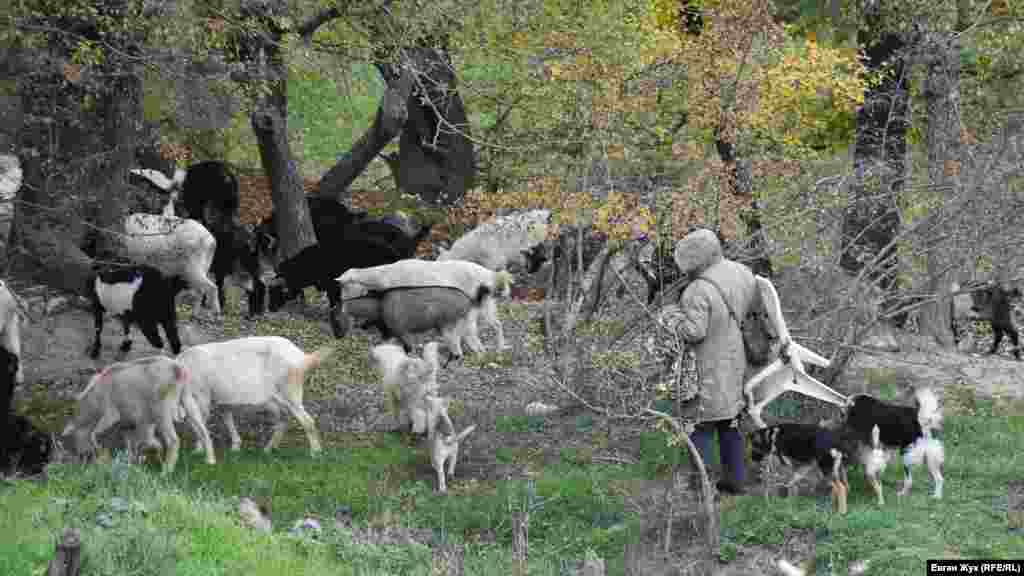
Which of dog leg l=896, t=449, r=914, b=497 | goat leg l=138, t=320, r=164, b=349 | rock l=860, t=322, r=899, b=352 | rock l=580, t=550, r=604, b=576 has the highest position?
goat leg l=138, t=320, r=164, b=349

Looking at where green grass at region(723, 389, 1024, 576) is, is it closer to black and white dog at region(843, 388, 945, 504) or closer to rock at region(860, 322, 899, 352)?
black and white dog at region(843, 388, 945, 504)

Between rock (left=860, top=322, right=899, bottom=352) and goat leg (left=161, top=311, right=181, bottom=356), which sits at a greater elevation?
goat leg (left=161, top=311, right=181, bottom=356)

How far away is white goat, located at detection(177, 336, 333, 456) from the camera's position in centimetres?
1112

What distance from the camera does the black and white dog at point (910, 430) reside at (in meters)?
9.77

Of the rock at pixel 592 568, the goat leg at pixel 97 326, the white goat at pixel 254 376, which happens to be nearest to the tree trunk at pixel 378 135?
the goat leg at pixel 97 326

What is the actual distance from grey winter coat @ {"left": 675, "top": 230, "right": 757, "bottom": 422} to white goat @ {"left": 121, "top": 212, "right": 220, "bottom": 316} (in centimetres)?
729

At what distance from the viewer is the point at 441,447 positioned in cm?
1068

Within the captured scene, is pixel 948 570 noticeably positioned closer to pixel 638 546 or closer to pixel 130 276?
pixel 638 546

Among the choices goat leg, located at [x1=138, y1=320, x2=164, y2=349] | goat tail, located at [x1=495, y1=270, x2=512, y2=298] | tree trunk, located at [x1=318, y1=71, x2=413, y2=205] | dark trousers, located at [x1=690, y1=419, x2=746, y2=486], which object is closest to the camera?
dark trousers, located at [x1=690, y1=419, x2=746, y2=486]

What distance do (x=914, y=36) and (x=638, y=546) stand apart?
9.37 meters

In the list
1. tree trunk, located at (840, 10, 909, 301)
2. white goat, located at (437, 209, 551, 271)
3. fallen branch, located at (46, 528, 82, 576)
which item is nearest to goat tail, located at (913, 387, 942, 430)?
tree trunk, located at (840, 10, 909, 301)

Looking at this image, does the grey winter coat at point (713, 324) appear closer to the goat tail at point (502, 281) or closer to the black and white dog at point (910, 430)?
the black and white dog at point (910, 430)

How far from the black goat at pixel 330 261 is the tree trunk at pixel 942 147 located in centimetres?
600

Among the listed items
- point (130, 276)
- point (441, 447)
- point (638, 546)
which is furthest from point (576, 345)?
point (130, 276)
